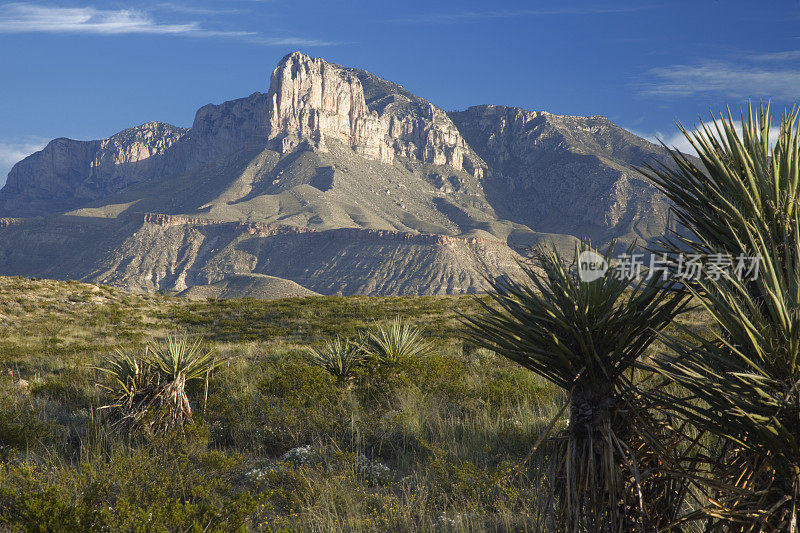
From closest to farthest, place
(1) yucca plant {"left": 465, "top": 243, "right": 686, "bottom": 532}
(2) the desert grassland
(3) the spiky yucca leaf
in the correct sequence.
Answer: (3) the spiky yucca leaf, (1) yucca plant {"left": 465, "top": 243, "right": 686, "bottom": 532}, (2) the desert grassland

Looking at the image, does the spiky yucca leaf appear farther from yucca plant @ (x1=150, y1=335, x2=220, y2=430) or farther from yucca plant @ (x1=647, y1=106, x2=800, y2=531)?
yucca plant @ (x1=150, y1=335, x2=220, y2=430)

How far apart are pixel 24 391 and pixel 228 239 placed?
546 ft

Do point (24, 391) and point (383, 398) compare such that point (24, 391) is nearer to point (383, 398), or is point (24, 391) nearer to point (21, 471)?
point (21, 471)

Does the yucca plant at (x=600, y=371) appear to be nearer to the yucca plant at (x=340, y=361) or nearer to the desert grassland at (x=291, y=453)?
the desert grassland at (x=291, y=453)

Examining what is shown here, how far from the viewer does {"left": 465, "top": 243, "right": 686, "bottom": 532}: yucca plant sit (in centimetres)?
234

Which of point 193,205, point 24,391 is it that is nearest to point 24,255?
point 193,205

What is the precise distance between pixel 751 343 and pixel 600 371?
2.31ft

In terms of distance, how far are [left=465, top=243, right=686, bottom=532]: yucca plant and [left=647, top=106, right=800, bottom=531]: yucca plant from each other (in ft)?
0.79

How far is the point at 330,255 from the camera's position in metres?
150

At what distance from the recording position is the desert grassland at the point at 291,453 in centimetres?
363

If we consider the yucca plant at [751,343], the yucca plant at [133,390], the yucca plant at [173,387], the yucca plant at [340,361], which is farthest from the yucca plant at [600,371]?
the yucca plant at [340,361]

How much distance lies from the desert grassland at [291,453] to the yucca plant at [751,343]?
3.15 ft

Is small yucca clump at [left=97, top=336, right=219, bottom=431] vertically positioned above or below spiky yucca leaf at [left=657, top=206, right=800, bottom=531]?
below

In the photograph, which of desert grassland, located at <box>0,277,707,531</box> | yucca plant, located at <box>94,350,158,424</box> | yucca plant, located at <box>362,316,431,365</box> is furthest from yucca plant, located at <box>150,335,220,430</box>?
yucca plant, located at <box>362,316,431,365</box>
